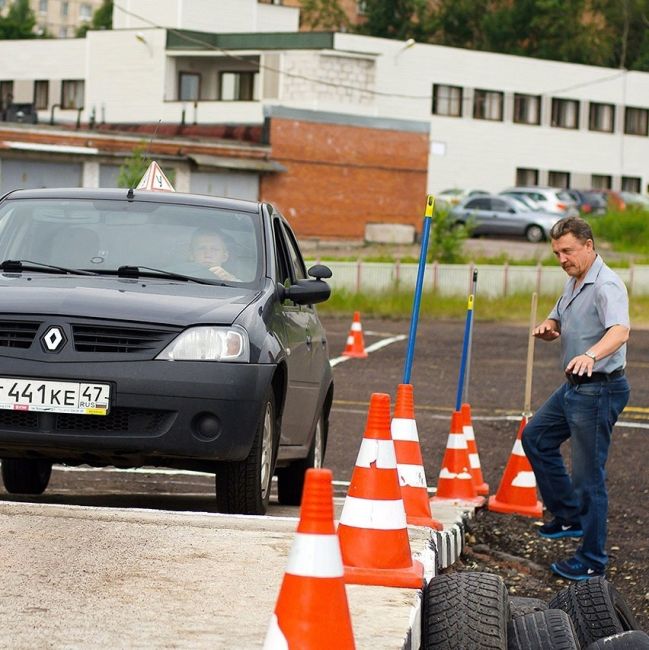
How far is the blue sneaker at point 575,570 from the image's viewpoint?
8.48 meters

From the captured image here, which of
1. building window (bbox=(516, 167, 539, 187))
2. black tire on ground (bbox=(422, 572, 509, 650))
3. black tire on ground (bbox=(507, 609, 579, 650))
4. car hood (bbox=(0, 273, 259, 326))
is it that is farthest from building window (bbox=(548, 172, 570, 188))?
black tire on ground (bbox=(422, 572, 509, 650))

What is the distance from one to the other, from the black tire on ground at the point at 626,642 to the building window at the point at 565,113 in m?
73.6

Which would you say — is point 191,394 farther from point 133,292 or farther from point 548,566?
point 548,566

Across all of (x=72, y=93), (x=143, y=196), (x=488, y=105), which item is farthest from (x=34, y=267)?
(x=72, y=93)

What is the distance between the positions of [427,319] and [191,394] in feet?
83.8

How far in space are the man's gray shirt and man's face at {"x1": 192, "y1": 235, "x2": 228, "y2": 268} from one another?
1931mm

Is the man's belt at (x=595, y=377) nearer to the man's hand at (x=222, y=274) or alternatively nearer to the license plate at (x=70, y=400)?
the man's hand at (x=222, y=274)

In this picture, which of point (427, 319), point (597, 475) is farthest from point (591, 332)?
point (427, 319)

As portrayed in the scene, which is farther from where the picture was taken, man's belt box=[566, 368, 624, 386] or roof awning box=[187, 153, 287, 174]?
roof awning box=[187, 153, 287, 174]

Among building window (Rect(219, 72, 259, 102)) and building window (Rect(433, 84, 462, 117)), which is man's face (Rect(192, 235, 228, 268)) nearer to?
building window (Rect(219, 72, 259, 102))

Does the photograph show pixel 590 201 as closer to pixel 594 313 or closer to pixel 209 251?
pixel 594 313

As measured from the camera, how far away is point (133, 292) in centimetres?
754

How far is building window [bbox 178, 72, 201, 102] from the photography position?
2734 inches

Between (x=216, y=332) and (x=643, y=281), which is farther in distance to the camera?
(x=643, y=281)
